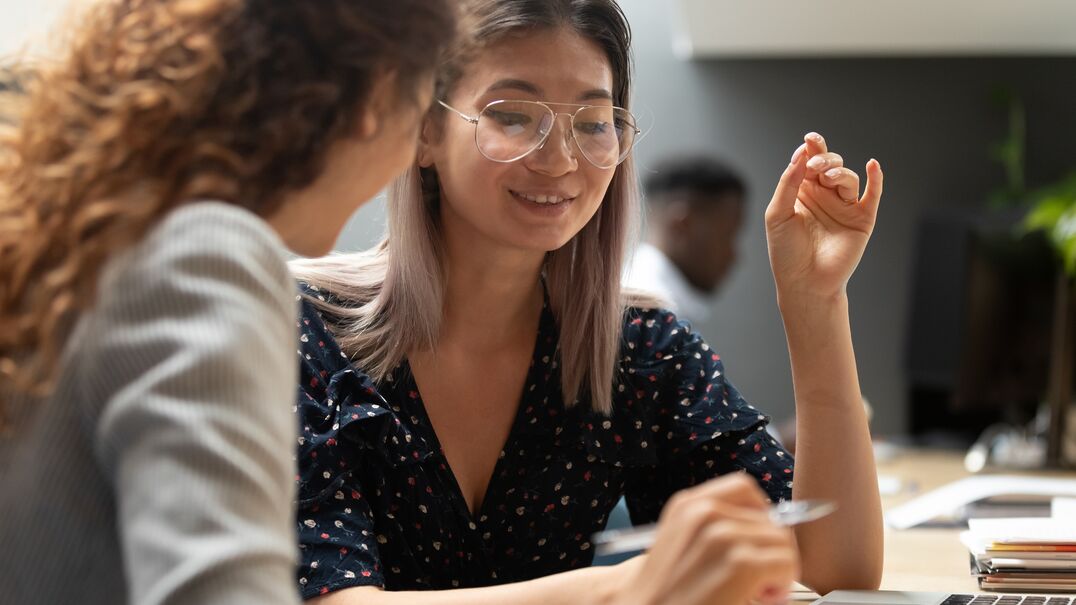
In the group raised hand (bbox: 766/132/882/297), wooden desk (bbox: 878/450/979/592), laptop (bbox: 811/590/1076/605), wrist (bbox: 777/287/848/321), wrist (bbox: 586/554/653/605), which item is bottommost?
wooden desk (bbox: 878/450/979/592)

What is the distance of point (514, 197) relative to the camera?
141cm

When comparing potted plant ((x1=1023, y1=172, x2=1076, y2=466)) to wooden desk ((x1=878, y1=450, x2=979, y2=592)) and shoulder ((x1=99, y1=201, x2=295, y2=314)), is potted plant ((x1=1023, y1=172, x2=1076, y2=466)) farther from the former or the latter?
shoulder ((x1=99, y1=201, x2=295, y2=314))

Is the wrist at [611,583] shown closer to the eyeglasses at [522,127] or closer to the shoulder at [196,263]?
the shoulder at [196,263]

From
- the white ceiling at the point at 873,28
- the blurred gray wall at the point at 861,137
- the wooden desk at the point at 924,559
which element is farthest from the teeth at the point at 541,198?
the blurred gray wall at the point at 861,137

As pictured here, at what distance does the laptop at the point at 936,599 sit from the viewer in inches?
48.3

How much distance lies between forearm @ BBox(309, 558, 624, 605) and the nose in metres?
0.49

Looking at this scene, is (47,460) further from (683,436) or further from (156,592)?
(683,436)

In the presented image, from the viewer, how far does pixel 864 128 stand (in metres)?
4.88

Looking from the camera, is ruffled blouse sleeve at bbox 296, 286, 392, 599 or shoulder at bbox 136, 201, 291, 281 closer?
shoulder at bbox 136, 201, 291, 281

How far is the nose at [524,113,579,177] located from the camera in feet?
4.55

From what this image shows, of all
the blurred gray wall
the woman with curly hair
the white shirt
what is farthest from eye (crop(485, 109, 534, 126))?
the blurred gray wall

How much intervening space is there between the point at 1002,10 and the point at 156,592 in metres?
4.00

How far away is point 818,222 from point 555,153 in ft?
1.04

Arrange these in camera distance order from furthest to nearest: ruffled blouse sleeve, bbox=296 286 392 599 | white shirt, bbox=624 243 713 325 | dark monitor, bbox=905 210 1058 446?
white shirt, bbox=624 243 713 325 < dark monitor, bbox=905 210 1058 446 < ruffled blouse sleeve, bbox=296 286 392 599
